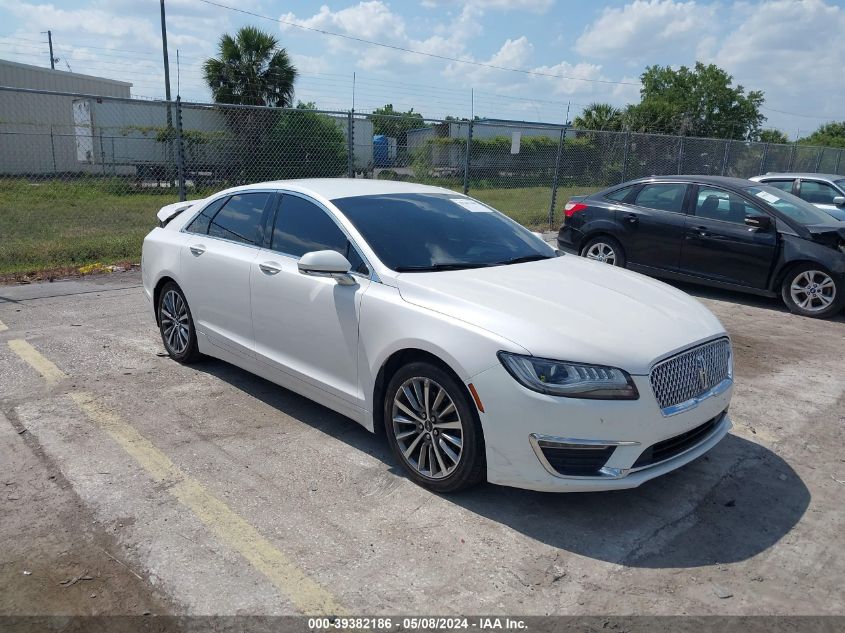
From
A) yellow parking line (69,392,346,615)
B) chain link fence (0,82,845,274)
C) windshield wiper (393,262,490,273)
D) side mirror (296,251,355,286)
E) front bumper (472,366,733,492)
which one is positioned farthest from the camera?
chain link fence (0,82,845,274)

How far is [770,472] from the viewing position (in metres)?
4.15

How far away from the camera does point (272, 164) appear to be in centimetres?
1205

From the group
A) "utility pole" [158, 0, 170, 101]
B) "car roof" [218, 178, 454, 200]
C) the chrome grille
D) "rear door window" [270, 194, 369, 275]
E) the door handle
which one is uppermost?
"utility pole" [158, 0, 170, 101]

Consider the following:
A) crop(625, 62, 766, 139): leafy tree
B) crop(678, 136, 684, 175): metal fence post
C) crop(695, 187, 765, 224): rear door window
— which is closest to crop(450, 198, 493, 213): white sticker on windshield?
crop(695, 187, 765, 224): rear door window

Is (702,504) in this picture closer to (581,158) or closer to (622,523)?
(622,523)

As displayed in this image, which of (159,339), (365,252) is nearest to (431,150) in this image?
(159,339)

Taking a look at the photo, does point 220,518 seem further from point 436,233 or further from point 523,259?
point 523,259

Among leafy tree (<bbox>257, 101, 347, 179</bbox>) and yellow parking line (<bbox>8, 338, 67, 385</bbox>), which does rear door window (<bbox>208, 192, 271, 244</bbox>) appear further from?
leafy tree (<bbox>257, 101, 347, 179</bbox>)

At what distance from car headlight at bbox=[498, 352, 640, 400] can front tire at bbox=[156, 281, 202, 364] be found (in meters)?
3.16

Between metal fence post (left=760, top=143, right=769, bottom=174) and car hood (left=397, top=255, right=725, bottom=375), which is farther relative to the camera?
metal fence post (left=760, top=143, right=769, bottom=174)

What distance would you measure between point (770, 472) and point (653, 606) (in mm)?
1710

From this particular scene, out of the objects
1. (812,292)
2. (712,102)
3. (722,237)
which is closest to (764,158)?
(722,237)

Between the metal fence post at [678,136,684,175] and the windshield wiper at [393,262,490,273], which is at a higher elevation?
the metal fence post at [678,136,684,175]

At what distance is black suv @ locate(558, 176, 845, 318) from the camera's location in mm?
8039
